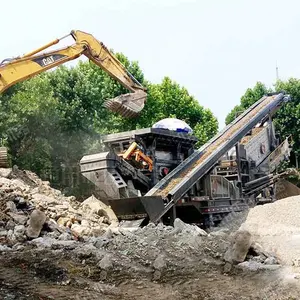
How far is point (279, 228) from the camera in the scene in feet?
40.3

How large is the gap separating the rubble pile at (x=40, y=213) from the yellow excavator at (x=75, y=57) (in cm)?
196

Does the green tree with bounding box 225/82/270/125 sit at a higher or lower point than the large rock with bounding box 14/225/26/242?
higher

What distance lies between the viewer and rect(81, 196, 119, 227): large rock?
12752mm

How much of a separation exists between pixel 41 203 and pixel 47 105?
7726 mm

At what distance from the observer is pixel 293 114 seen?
104 feet

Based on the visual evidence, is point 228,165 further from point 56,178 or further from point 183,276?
point 183,276

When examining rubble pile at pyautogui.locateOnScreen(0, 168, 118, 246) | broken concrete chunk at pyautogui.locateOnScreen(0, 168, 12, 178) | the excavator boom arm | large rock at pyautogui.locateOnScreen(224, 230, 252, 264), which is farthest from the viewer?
broken concrete chunk at pyautogui.locateOnScreen(0, 168, 12, 178)

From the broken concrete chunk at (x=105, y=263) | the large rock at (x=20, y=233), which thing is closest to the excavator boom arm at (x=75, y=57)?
the large rock at (x=20, y=233)

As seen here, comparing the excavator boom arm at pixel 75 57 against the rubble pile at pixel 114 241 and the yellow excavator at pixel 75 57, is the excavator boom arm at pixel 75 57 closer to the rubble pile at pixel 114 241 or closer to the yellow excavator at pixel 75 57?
the yellow excavator at pixel 75 57

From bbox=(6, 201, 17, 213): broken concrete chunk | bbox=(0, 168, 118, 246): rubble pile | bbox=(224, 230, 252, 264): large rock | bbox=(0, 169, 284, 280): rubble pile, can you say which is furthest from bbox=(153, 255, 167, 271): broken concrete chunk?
→ bbox=(6, 201, 17, 213): broken concrete chunk

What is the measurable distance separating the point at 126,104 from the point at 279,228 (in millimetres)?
5163

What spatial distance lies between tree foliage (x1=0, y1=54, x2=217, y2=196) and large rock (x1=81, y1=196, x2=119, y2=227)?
6.12 metres

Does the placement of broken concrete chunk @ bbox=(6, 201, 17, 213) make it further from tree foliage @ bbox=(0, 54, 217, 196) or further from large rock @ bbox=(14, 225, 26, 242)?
tree foliage @ bbox=(0, 54, 217, 196)

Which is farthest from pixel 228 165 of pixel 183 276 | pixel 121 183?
pixel 183 276
